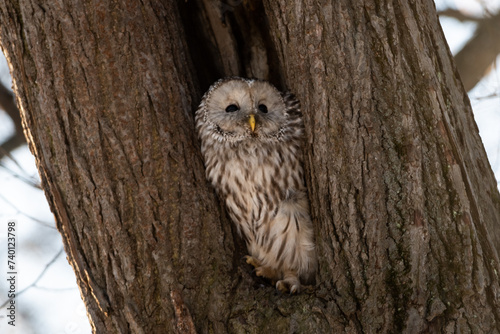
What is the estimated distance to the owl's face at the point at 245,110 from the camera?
10.7 feet

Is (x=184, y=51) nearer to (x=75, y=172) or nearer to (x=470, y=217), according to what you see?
(x=75, y=172)

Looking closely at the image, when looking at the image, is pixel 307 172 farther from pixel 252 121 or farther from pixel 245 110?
pixel 245 110

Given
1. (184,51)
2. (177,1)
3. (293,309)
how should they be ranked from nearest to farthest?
1. (293,309)
2. (184,51)
3. (177,1)

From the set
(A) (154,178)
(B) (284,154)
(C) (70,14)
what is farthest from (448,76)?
(C) (70,14)

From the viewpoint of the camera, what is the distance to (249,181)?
10.5 feet

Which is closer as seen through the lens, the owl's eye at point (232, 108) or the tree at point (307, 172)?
the tree at point (307, 172)

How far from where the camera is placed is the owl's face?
325 centimetres

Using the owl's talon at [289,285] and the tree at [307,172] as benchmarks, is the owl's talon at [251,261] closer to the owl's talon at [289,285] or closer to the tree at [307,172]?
the owl's talon at [289,285]

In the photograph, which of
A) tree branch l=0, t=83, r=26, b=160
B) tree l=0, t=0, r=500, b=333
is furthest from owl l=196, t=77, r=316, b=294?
tree branch l=0, t=83, r=26, b=160

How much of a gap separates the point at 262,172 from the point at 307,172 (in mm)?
549

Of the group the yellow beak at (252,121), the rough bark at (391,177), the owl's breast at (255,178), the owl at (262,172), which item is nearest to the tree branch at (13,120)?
the owl at (262,172)

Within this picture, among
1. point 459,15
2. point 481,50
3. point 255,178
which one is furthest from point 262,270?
point 459,15

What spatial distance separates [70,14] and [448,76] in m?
1.78

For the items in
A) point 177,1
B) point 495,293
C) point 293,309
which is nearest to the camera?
point 495,293
